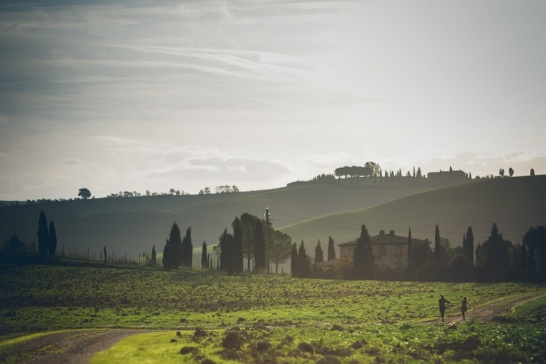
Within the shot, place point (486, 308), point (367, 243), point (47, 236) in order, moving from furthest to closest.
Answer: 1. point (47, 236)
2. point (367, 243)
3. point (486, 308)

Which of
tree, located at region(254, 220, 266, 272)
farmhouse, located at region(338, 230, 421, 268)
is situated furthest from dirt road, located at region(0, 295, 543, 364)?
farmhouse, located at region(338, 230, 421, 268)

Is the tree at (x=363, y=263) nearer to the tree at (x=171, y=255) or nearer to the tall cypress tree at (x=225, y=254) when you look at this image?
the tall cypress tree at (x=225, y=254)

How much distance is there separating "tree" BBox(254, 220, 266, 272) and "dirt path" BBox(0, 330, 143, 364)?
3622 inches

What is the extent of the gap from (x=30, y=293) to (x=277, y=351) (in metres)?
60.5

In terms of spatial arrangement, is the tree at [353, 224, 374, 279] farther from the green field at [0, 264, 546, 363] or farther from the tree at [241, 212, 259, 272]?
the tree at [241, 212, 259, 272]

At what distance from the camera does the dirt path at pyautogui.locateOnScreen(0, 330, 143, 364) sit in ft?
108

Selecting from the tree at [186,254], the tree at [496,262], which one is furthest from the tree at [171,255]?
the tree at [496,262]

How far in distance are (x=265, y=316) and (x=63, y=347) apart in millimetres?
26404

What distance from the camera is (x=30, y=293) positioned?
85.0m

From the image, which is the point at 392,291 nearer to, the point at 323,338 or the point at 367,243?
the point at 367,243

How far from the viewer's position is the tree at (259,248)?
13800cm

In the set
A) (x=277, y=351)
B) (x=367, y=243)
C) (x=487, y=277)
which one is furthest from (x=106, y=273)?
(x=277, y=351)

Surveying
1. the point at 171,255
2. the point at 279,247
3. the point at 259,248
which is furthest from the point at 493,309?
the point at 279,247

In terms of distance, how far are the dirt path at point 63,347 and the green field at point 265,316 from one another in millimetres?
653
